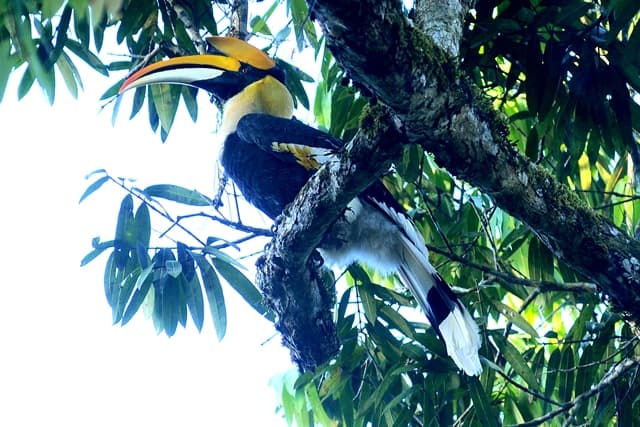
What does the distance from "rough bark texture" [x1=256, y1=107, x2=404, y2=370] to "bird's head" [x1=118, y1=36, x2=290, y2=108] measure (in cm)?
71

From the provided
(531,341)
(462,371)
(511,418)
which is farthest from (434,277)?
(531,341)

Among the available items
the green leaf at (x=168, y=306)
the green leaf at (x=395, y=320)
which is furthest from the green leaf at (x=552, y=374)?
the green leaf at (x=168, y=306)

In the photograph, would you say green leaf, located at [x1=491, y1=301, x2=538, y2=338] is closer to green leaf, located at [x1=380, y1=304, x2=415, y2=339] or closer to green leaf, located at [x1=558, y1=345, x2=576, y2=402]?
green leaf, located at [x1=558, y1=345, x2=576, y2=402]

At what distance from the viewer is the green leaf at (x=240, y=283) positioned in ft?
7.71

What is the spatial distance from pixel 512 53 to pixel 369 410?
1043 millimetres

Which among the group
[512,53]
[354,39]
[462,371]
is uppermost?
[512,53]

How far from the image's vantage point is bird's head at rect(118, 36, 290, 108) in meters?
2.66

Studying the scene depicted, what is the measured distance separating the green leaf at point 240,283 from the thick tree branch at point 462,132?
80 centimetres

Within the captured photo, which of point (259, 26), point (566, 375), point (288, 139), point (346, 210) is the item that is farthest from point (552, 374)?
point (259, 26)

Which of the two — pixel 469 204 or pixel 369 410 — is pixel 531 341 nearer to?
pixel 469 204

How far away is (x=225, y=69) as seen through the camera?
2.86 m

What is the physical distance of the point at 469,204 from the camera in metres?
2.85

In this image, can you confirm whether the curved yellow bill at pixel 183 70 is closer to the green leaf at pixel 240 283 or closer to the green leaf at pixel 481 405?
the green leaf at pixel 240 283

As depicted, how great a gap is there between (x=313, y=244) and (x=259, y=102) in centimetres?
89
